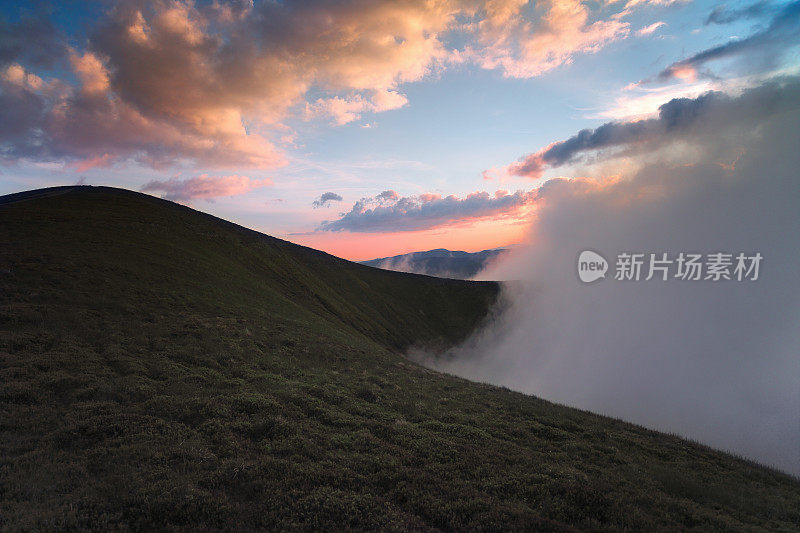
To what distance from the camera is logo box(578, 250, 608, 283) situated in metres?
143

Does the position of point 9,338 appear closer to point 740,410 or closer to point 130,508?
point 130,508

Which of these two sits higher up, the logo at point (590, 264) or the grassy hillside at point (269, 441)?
the logo at point (590, 264)

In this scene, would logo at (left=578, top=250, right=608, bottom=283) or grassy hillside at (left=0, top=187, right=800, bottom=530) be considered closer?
grassy hillside at (left=0, top=187, right=800, bottom=530)

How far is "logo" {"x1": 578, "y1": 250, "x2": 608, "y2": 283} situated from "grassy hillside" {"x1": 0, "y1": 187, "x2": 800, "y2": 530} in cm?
13363

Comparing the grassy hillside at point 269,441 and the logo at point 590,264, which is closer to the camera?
the grassy hillside at point 269,441

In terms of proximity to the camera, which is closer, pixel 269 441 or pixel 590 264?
pixel 269 441

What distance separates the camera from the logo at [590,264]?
14288 centimetres

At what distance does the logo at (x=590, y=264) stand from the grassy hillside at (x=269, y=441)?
438ft

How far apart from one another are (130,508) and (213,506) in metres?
2.07

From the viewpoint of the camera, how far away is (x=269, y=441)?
14.2 m

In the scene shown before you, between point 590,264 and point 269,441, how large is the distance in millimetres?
159706

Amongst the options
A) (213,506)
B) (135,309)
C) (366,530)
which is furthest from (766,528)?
(135,309)

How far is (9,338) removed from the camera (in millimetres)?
20703

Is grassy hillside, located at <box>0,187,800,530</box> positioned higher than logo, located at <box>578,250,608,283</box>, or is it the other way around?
logo, located at <box>578,250,608,283</box>
